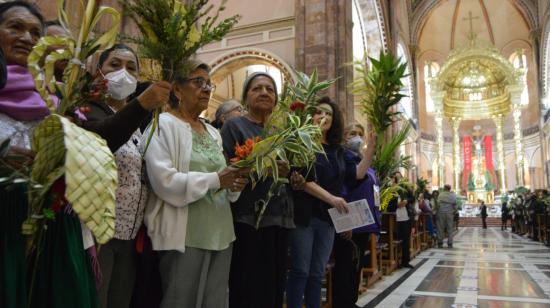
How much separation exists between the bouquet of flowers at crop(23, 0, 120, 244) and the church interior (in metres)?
2.74

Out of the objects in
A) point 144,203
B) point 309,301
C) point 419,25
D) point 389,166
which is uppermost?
point 419,25

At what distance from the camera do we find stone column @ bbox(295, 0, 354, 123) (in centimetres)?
864

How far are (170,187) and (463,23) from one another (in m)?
30.0

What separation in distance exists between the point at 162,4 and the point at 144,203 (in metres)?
0.77

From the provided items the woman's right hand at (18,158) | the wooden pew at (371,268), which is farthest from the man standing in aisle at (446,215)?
the woman's right hand at (18,158)

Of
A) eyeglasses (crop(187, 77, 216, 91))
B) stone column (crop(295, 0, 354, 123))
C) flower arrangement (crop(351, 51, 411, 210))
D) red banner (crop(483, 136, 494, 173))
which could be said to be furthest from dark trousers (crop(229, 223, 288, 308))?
red banner (crop(483, 136, 494, 173))

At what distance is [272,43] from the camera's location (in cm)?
1051

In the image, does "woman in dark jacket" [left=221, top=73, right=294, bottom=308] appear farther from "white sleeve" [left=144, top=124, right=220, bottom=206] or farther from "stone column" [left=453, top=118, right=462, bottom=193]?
"stone column" [left=453, top=118, right=462, bottom=193]

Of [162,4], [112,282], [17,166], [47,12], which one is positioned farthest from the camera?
[47,12]

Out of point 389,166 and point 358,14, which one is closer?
point 389,166

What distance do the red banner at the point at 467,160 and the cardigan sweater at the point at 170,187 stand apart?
28.7 m

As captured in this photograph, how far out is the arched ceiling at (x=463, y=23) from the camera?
24.9 metres

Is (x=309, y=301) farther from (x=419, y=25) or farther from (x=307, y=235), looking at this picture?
(x=419, y=25)

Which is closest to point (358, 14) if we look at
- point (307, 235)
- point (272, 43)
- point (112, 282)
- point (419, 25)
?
point (272, 43)
